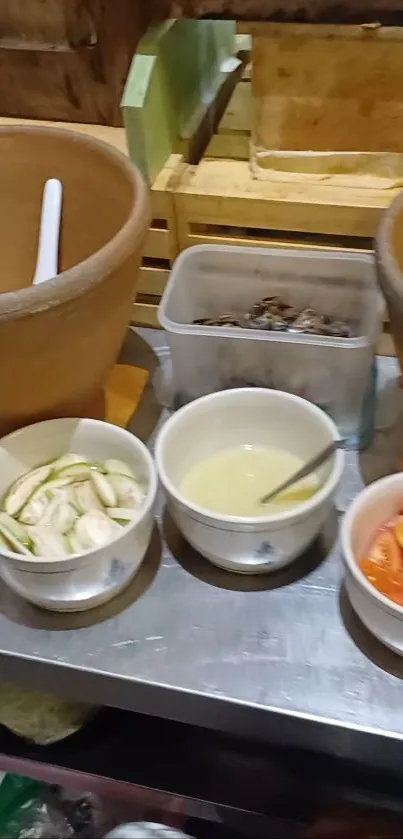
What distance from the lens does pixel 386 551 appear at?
57 cm

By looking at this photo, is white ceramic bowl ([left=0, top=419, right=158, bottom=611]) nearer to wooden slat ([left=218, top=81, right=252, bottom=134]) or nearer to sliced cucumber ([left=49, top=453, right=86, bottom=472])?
sliced cucumber ([left=49, top=453, right=86, bottom=472])

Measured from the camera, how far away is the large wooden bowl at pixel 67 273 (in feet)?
1.78

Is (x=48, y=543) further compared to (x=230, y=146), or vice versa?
(x=230, y=146)

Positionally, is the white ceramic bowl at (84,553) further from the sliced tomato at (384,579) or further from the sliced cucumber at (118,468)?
the sliced tomato at (384,579)

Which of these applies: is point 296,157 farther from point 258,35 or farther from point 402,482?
point 402,482

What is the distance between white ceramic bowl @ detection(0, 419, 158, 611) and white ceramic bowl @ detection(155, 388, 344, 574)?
3cm

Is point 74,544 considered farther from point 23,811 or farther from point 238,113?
point 238,113

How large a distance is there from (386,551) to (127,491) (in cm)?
18

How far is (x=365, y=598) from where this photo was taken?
1.71 feet

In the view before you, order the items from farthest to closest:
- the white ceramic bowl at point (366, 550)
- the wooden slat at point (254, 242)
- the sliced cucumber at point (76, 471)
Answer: the wooden slat at point (254, 242) → the sliced cucumber at point (76, 471) → the white ceramic bowl at point (366, 550)

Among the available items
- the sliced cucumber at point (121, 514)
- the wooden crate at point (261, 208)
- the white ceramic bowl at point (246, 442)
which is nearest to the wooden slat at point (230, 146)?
the wooden crate at point (261, 208)

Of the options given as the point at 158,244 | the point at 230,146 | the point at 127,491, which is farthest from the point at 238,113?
the point at 127,491

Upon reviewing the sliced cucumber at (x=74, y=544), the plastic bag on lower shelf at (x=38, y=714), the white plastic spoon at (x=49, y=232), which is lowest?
the plastic bag on lower shelf at (x=38, y=714)

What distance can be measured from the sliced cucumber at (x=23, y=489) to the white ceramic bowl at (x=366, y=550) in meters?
0.21
